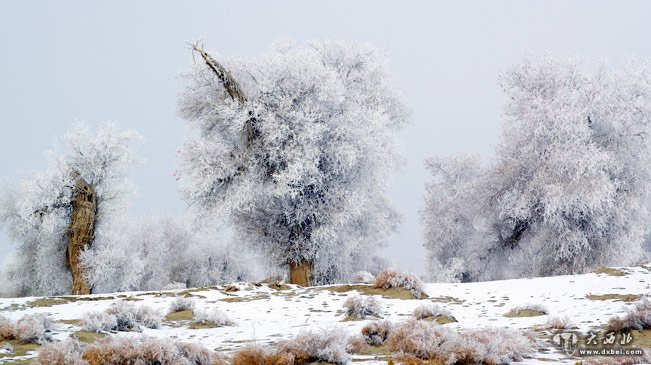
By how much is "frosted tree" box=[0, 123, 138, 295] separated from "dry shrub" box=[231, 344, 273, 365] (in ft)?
75.9

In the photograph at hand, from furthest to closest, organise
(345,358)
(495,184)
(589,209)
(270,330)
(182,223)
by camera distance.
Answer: (182,223) < (495,184) < (589,209) < (270,330) < (345,358)

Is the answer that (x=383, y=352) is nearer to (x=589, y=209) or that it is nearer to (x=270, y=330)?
(x=270, y=330)

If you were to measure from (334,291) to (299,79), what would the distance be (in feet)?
35.6

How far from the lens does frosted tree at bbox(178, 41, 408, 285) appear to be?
77.2ft

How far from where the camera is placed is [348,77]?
1248 inches

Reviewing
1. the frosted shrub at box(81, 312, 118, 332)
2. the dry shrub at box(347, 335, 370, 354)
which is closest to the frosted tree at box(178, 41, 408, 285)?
the frosted shrub at box(81, 312, 118, 332)

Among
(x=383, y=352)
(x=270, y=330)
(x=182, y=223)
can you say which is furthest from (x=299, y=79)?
(x=182, y=223)

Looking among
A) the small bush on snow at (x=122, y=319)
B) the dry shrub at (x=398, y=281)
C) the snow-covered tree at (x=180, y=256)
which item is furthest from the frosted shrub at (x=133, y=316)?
the snow-covered tree at (x=180, y=256)

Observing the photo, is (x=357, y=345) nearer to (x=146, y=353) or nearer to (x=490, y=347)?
(x=490, y=347)

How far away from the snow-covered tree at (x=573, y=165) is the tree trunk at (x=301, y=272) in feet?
34.5

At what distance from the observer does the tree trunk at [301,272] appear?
2561cm

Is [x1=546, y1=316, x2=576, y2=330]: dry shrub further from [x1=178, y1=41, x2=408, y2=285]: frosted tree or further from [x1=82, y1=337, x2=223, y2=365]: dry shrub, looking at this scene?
[x1=178, y1=41, x2=408, y2=285]: frosted tree

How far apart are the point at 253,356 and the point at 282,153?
17.0 meters

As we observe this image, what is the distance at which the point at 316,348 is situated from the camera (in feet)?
23.3
